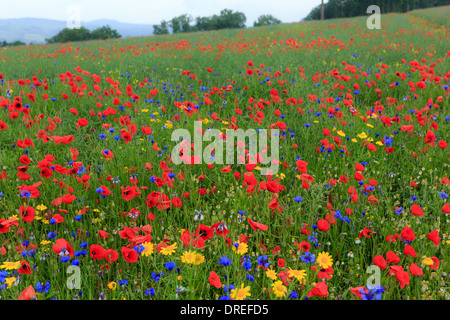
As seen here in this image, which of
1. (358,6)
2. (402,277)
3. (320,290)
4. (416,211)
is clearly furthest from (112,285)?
(358,6)

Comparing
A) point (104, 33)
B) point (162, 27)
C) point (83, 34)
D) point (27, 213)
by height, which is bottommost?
point (27, 213)

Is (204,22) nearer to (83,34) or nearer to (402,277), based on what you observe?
(83,34)

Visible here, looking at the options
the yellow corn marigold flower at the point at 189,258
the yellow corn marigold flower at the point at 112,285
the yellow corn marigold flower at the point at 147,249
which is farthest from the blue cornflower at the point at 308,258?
the yellow corn marigold flower at the point at 112,285

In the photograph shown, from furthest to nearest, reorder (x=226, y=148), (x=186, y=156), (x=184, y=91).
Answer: (x=184, y=91) < (x=226, y=148) < (x=186, y=156)

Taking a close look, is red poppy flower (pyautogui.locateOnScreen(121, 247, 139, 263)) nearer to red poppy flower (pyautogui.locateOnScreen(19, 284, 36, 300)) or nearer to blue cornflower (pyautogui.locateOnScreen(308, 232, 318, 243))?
red poppy flower (pyautogui.locateOnScreen(19, 284, 36, 300))

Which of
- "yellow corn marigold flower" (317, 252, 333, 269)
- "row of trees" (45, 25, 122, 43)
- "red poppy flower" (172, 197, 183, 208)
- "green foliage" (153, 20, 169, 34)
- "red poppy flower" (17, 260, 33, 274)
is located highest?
"green foliage" (153, 20, 169, 34)

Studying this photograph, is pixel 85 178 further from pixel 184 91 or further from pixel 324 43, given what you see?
pixel 324 43

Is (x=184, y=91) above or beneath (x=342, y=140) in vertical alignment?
above

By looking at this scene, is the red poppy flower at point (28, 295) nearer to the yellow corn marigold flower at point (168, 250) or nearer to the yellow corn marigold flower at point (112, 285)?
the yellow corn marigold flower at point (112, 285)

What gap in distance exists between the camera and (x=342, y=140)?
3.09m

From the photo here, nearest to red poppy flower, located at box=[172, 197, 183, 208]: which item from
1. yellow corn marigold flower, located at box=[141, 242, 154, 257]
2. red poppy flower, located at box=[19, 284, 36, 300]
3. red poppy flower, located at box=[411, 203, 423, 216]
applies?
yellow corn marigold flower, located at box=[141, 242, 154, 257]
